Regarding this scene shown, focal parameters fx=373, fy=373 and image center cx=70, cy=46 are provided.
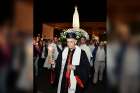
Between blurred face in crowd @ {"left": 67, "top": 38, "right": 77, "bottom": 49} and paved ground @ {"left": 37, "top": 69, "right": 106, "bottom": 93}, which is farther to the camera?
paved ground @ {"left": 37, "top": 69, "right": 106, "bottom": 93}

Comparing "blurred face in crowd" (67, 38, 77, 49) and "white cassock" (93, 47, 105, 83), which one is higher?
"blurred face in crowd" (67, 38, 77, 49)

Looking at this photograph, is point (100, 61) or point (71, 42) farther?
point (100, 61)

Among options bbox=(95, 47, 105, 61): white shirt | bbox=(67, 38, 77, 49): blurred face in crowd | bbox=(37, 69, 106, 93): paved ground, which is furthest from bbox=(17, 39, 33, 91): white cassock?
bbox=(95, 47, 105, 61): white shirt

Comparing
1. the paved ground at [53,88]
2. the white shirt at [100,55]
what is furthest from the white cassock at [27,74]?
the white shirt at [100,55]

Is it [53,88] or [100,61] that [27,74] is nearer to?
[53,88]

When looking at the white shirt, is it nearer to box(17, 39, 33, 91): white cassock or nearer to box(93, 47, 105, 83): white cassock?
box(93, 47, 105, 83): white cassock

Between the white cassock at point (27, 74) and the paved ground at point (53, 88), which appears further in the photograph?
the paved ground at point (53, 88)

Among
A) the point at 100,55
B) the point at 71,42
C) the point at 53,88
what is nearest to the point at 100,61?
the point at 100,55

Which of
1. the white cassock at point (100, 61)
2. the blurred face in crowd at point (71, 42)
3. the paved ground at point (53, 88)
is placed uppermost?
the blurred face in crowd at point (71, 42)

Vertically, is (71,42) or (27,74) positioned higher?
(71,42)

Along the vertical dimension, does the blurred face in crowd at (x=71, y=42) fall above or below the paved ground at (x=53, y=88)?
above

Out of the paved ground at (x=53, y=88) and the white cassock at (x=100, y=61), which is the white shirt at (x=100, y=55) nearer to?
the white cassock at (x=100, y=61)

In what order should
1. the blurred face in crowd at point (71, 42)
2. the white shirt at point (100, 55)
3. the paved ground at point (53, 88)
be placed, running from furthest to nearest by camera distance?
the white shirt at point (100, 55), the paved ground at point (53, 88), the blurred face in crowd at point (71, 42)

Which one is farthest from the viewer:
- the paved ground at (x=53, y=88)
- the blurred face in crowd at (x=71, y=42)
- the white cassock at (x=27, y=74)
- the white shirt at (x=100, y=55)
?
the white shirt at (x=100, y=55)
